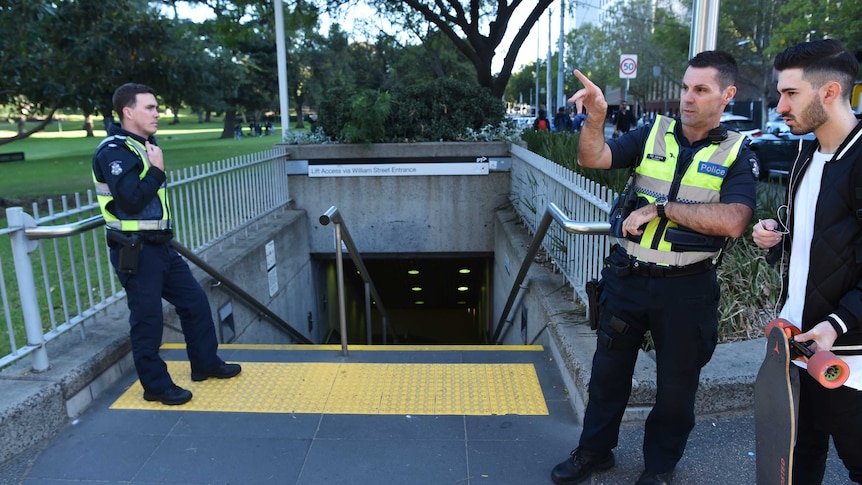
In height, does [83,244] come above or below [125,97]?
below

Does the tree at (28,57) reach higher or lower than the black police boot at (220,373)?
higher

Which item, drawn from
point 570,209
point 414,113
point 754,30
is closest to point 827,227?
point 570,209

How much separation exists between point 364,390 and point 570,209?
2.32 m

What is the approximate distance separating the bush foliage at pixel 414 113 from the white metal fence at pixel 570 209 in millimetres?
2311

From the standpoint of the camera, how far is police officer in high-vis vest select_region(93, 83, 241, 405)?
3254mm

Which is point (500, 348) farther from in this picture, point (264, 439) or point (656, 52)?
point (656, 52)

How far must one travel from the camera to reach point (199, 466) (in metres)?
2.89

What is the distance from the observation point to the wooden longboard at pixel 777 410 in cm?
191

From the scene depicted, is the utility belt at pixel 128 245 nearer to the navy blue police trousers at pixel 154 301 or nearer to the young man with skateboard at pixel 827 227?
the navy blue police trousers at pixel 154 301

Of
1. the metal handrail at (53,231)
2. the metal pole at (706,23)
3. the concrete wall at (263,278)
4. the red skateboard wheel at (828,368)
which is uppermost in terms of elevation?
the metal pole at (706,23)

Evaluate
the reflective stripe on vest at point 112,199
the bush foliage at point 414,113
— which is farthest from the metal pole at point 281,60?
the reflective stripe on vest at point 112,199

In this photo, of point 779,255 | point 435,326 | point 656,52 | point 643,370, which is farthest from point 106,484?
point 656,52

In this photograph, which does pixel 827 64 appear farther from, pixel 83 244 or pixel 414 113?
pixel 414 113

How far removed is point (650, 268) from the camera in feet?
7.87
